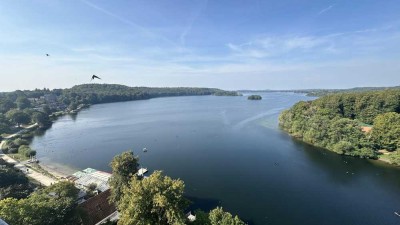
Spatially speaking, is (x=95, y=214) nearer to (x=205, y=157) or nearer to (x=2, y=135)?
(x=205, y=157)

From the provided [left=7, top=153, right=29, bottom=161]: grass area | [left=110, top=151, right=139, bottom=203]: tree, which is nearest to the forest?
[left=110, top=151, right=139, bottom=203]: tree

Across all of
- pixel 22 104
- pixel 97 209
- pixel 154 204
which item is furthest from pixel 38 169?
pixel 22 104

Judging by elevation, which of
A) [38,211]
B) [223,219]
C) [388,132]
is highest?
[38,211]

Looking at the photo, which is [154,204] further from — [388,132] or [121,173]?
[388,132]

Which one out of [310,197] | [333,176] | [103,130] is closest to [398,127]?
[333,176]

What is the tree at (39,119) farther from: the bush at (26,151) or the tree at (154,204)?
the tree at (154,204)

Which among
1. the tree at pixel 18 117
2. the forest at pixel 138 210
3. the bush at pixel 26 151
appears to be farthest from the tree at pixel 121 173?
the tree at pixel 18 117

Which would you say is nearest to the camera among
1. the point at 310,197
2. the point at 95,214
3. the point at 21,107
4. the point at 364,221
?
the point at 95,214

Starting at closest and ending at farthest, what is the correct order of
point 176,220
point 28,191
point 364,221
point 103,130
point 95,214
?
point 176,220 → point 95,214 → point 364,221 → point 28,191 → point 103,130
